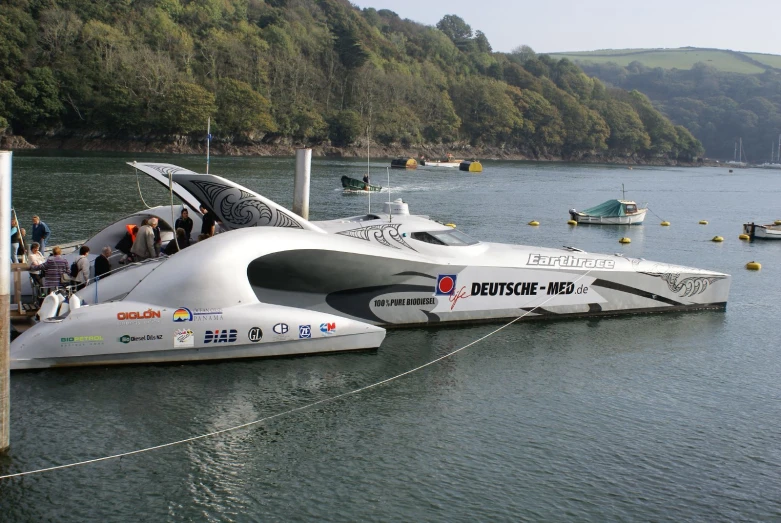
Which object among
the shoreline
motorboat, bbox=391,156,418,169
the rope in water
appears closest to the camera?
the rope in water

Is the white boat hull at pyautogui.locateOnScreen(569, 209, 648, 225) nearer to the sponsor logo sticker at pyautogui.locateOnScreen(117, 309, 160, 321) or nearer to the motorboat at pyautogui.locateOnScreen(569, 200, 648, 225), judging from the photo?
the motorboat at pyautogui.locateOnScreen(569, 200, 648, 225)

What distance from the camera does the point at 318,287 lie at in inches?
709

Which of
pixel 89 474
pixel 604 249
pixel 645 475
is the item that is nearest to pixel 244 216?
pixel 89 474

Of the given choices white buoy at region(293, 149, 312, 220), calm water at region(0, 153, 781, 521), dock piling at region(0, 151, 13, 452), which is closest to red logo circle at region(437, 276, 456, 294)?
calm water at region(0, 153, 781, 521)

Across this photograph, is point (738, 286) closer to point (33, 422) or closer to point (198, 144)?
point (33, 422)

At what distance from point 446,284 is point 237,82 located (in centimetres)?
12736

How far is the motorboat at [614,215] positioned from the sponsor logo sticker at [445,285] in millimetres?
35873

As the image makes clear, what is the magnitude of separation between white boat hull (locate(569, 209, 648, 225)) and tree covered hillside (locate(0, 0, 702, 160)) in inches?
3260

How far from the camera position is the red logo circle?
1886 centimetres

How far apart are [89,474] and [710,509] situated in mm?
8719

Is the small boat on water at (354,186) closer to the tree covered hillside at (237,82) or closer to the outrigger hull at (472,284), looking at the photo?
the outrigger hull at (472,284)

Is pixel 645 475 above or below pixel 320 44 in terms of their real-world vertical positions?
below

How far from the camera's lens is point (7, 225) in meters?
10.2

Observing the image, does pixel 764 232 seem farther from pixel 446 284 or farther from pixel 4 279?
pixel 4 279
